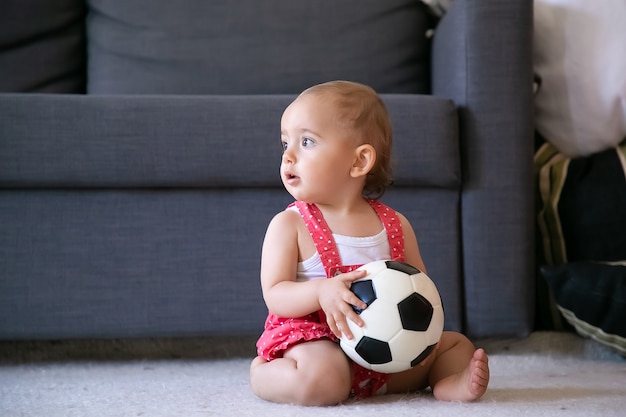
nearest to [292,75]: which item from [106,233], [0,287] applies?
[106,233]

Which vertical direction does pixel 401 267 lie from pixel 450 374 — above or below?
above

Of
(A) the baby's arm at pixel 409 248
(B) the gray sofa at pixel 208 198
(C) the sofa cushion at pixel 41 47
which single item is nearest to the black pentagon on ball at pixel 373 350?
(A) the baby's arm at pixel 409 248

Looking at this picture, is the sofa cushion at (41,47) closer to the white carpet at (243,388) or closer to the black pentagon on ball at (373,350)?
the white carpet at (243,388)

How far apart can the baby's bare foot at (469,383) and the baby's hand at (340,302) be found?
6.7 inches

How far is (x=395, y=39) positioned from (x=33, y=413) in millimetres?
1242

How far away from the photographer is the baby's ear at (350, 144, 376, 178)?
1.11 meters

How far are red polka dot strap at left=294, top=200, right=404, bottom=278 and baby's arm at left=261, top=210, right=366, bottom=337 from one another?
0.02 metres

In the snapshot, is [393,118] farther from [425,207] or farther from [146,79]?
[146,79]

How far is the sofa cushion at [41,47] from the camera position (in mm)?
1869

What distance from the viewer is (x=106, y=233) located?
1.40m

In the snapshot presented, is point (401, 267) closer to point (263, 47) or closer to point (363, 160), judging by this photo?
point (363, 160)

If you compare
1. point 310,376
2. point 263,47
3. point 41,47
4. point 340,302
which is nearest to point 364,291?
point 340,302

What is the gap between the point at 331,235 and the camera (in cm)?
112

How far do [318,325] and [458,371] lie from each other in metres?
0.22
